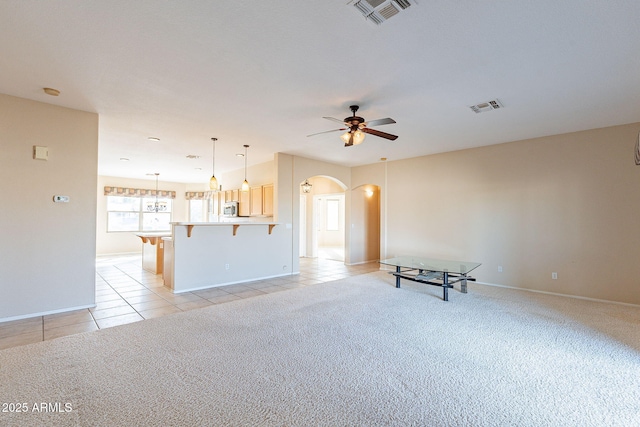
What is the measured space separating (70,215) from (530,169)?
7397 mm

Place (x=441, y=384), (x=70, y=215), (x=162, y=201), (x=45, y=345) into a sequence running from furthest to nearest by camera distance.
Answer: (x=162, y=201), (x=70, y=215), (x=45, y=345), (x=441, y=384)

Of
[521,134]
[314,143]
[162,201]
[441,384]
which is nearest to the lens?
[441,384]

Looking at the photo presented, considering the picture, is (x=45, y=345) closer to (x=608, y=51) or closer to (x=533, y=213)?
(x=608, y=51)

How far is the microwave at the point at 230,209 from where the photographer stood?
8.15m

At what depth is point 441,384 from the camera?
219 centimetres

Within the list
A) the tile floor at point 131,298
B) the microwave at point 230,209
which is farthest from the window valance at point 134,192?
the microwave at point 230,209

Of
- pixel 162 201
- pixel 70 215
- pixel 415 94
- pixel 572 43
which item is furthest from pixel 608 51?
pixel 162 201

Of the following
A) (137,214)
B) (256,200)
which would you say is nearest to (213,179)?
(256,200)

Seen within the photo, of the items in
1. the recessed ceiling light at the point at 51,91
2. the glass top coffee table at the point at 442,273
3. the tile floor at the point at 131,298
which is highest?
the recessed ceiling light at the point at 51,91

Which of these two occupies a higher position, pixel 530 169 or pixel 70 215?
pixel 530 169

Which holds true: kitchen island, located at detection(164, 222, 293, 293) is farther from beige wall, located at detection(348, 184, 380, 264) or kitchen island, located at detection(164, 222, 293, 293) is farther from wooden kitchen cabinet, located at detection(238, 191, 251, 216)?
beige wall, located at detection(348, 184, 380, 264)

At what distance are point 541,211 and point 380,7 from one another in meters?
4.89

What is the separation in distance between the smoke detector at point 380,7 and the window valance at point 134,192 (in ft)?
34.4

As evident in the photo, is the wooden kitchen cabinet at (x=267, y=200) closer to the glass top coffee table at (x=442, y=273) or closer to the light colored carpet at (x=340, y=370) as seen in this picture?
the glass top coffee table at (x=442, y=273)
